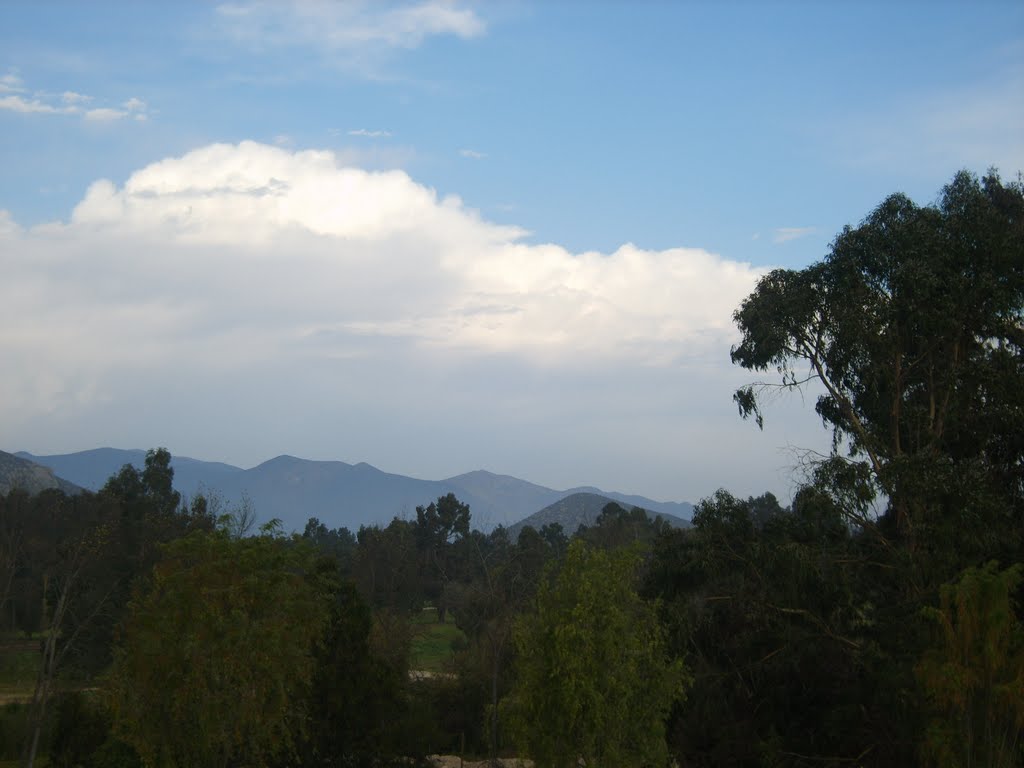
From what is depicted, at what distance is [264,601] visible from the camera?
1528 centimetres

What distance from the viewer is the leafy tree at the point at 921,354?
2169cm

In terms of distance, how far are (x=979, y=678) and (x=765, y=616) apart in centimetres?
1033

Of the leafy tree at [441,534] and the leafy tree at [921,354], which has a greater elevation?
the leafy tree at [921,354]

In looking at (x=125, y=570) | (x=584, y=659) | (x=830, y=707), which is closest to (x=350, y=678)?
(x=584, y=659)

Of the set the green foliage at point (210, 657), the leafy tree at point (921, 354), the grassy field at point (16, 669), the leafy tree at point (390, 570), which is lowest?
the grassy field at point (16, 669)

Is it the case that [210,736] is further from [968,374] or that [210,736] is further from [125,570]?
[125,570]

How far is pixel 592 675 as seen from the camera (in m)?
15.2

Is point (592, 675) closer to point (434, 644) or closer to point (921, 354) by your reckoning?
point (921, 354)

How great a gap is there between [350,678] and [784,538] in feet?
37.6

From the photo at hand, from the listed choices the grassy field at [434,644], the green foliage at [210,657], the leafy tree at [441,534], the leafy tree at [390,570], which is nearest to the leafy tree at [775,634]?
the green foliage at [210,657]

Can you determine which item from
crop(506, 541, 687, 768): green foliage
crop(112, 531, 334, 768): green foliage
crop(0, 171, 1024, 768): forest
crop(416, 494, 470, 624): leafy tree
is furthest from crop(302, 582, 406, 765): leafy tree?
crop(416, 494, 470, 624): leafy tree

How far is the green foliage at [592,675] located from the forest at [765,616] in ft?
0.15

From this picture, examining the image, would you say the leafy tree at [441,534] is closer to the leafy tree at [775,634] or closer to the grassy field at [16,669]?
the grassy field at [16,669]

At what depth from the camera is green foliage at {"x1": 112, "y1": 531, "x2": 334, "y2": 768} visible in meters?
14.5
